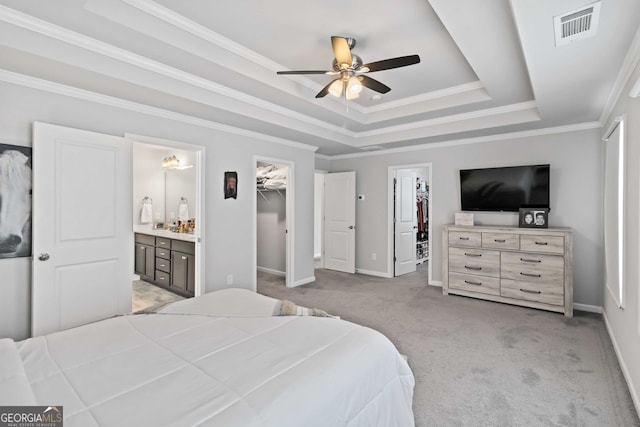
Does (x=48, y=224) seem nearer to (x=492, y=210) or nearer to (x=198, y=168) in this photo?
(x=198, y=168)

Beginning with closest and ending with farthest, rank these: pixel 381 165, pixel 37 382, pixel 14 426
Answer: pixel 14 426, pixel 37 382, pixel 381 165

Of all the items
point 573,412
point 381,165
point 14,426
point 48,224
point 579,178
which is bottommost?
point 573,412

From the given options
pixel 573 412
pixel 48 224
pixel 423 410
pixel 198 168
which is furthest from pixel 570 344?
pixel 48 224

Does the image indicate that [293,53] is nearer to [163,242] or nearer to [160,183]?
[163,242]

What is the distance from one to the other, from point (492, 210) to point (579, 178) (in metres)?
1.06

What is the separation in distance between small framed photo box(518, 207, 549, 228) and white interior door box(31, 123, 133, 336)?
4668mm

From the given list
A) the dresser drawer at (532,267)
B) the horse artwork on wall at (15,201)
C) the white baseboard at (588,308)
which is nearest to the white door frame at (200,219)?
the horse artwork on wall at (15,201)

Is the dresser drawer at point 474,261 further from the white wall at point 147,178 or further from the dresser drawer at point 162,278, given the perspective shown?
the white wall at point 147,178

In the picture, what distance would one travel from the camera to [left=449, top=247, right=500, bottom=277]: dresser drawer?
13.8 ft

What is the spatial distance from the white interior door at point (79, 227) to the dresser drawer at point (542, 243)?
448 centimetres

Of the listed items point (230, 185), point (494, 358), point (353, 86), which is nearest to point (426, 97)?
point (353, 86)

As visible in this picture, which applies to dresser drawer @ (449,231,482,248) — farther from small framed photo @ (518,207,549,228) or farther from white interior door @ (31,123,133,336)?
white interior door @ (31,123,133,336)

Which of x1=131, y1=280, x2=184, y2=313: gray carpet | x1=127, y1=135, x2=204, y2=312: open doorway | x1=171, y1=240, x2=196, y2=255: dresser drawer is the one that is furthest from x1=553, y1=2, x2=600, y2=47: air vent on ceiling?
x1=131, y1=280, x2=184, y2=313: gray carpet

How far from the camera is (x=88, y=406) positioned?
1072 millimetres
